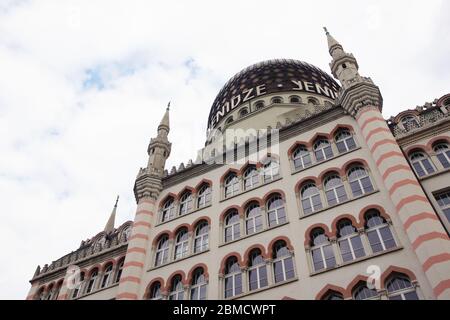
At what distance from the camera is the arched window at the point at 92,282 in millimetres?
23344

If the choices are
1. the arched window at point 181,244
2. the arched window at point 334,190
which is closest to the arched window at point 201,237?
the arched window at point 181,244

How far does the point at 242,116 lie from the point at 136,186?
11666mm

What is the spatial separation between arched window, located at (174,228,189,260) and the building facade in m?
0.07

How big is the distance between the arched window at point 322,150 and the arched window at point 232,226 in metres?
5.33

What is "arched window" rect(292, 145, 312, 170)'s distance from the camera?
2097 centimetres

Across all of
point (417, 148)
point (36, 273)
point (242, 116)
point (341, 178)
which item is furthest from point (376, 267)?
point (36, 273)

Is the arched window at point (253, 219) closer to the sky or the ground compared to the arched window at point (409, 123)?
closer to the ground

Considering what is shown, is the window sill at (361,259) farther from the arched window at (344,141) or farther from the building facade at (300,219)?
the arched window at (344,141)

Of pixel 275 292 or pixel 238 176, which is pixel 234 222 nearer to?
pixel 238 176

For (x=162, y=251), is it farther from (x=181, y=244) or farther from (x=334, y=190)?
(x=334, y=190)

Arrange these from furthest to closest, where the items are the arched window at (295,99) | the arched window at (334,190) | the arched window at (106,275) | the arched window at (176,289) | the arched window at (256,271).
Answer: the arched window at (295,99)
the arched window at (106,275)
the arched window at (176,289)
the arched window at (334,190)
the arched window at (256,271)

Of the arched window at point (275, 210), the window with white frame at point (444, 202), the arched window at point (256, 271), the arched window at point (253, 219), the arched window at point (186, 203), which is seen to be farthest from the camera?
the arched window at point (186, 203)

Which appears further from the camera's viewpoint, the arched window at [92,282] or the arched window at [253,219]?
the arched window at [92,282]

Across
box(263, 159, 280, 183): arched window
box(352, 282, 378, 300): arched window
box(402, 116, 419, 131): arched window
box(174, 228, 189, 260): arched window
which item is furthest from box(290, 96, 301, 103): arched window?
box(352, 282, 378, 300): arched window
